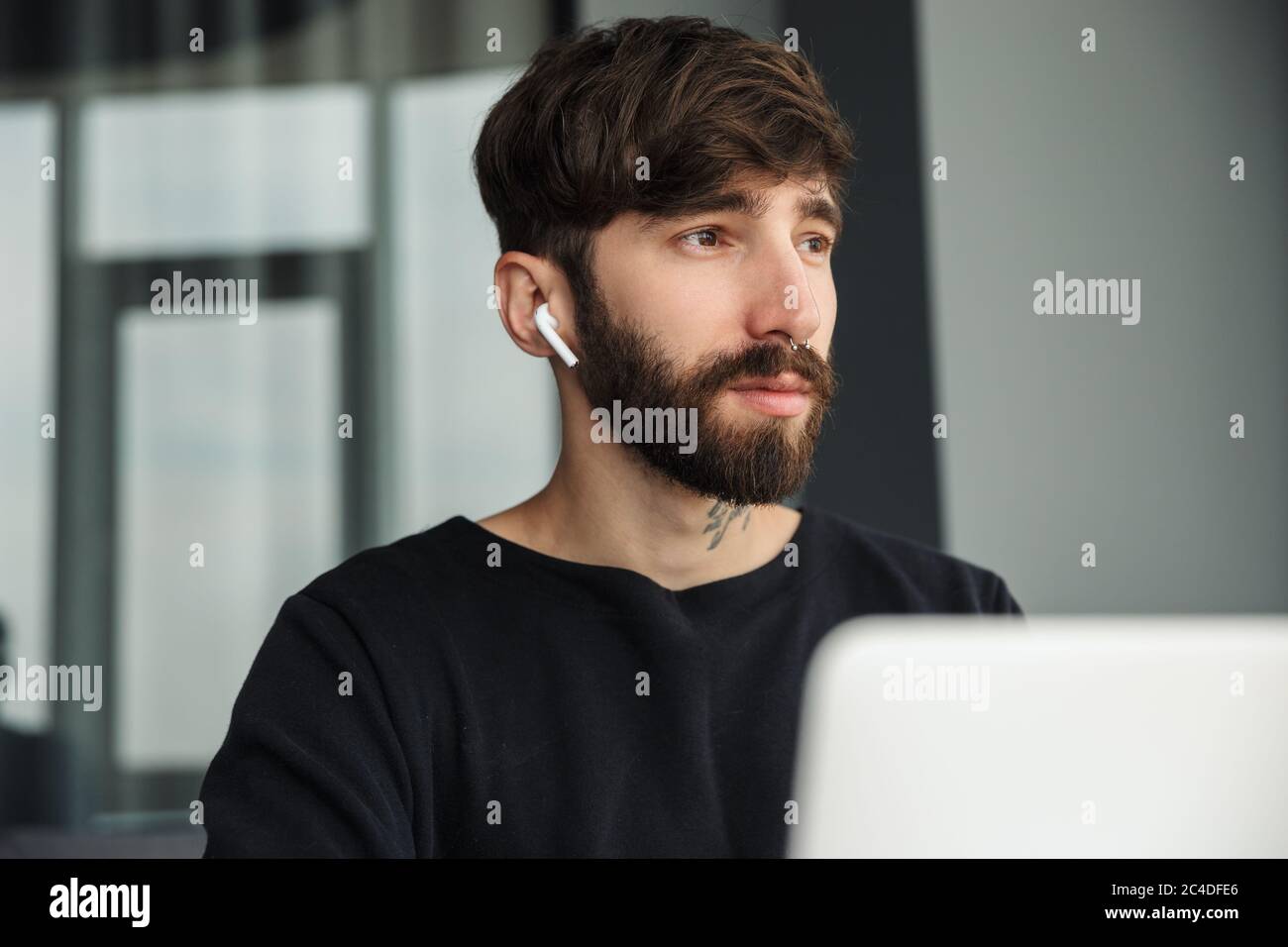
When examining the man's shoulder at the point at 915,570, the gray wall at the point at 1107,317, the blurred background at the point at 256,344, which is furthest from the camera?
the blurred background at the point at 256,344

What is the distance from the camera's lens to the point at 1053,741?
1.42 ft

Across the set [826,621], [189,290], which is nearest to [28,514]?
[189,290]

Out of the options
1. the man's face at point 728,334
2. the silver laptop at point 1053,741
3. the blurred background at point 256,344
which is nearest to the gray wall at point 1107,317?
the blurred background at point 256,344

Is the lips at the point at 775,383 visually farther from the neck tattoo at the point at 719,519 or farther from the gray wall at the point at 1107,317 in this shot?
the gray wall at the point at 1107,317

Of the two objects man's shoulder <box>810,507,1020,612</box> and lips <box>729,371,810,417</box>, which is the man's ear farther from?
man's shoulder <box>810,507,1020,612</box>

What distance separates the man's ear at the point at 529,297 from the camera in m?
0.99

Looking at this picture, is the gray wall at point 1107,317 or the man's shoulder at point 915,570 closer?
the man's shoulder at point 915,570

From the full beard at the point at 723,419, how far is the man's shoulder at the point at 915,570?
99 millimetres

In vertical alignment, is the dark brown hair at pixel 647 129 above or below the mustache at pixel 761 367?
above

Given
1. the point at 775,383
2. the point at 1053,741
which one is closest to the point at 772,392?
the point at 775,383

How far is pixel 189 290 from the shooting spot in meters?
2.24

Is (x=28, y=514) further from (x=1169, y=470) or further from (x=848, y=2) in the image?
(x=1169, y=470)

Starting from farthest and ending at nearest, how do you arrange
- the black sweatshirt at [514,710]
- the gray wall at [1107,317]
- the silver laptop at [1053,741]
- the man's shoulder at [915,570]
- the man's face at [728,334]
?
the gray wall at [1107,317]
the man's shoulder at [915,570]
the man's face at [728,334]
the black sweatshirt at [514,710]
the silver laptop at [1053,741]

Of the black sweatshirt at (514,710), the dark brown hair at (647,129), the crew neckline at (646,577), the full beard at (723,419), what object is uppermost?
the dark brown hair at (647,129)
